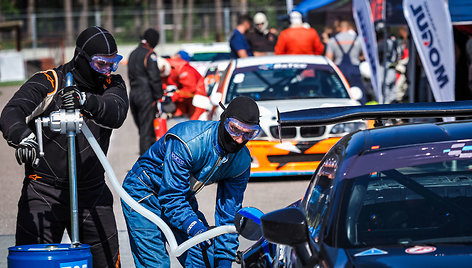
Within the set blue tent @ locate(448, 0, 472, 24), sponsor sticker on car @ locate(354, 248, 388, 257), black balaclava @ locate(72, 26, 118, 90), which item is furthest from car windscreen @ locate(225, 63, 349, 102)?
sponsor sticker on car @ locate(354, 248, 388, 257)

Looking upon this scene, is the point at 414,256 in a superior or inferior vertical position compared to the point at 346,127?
superior

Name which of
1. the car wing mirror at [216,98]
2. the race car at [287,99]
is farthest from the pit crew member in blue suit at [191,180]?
the car wing mirror at [216,98]

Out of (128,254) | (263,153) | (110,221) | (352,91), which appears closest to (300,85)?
(352,91)

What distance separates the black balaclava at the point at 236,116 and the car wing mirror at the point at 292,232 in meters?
1.04

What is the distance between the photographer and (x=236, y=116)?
4.64 meters

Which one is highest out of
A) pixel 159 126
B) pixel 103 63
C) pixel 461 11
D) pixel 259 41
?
pixel 461 11

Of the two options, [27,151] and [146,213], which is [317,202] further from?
[27,151]

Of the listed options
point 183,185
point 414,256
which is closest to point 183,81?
point 183,185

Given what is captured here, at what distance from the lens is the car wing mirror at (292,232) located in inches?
139

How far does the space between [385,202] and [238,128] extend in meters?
0.99

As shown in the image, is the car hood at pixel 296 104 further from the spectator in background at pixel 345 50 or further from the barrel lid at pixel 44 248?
the barrel lid at pixel 44 248

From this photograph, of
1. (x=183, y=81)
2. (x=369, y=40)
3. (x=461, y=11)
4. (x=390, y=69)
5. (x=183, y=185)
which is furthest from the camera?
(x=390, y=69)

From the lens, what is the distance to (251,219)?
4.24 meters

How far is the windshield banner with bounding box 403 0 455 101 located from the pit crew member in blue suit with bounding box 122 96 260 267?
A: 6.62 m
